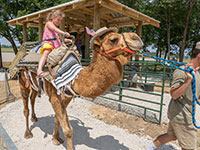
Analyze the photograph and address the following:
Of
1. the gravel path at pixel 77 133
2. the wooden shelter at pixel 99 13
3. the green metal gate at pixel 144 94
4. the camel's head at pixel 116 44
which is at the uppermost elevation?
the wooden shelter at pixel 99 13

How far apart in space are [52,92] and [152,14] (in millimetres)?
15746

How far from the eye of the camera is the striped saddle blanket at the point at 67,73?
88.3 inches

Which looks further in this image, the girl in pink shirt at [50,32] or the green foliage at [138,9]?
the green foliage at [138,9]

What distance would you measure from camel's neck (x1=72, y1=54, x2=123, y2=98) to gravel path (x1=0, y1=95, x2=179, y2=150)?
1060mm

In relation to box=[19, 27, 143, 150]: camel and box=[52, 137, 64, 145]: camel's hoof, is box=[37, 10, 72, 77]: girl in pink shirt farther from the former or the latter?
box=[52, 137, 64, 145]: camel's hoof

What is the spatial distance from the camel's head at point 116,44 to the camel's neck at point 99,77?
0.09 metres

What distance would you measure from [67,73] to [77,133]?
2130mm

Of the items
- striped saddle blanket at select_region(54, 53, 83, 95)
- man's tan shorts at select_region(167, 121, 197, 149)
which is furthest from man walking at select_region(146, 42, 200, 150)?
striped saddle blanket at select_region(54, 53, 83, 95)

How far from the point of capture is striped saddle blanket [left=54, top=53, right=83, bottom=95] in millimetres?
2243

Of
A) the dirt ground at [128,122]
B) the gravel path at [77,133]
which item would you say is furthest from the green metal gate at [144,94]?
the gravel path at [77,133]

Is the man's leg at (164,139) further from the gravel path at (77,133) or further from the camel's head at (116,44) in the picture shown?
the camel's head at (116,44)

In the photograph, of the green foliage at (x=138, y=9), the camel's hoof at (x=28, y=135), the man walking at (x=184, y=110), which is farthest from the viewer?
the green foliage at (x=138, y=9)

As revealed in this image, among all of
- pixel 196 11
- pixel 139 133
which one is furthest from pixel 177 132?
pixel 196 11

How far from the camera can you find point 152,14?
50.3 ft
